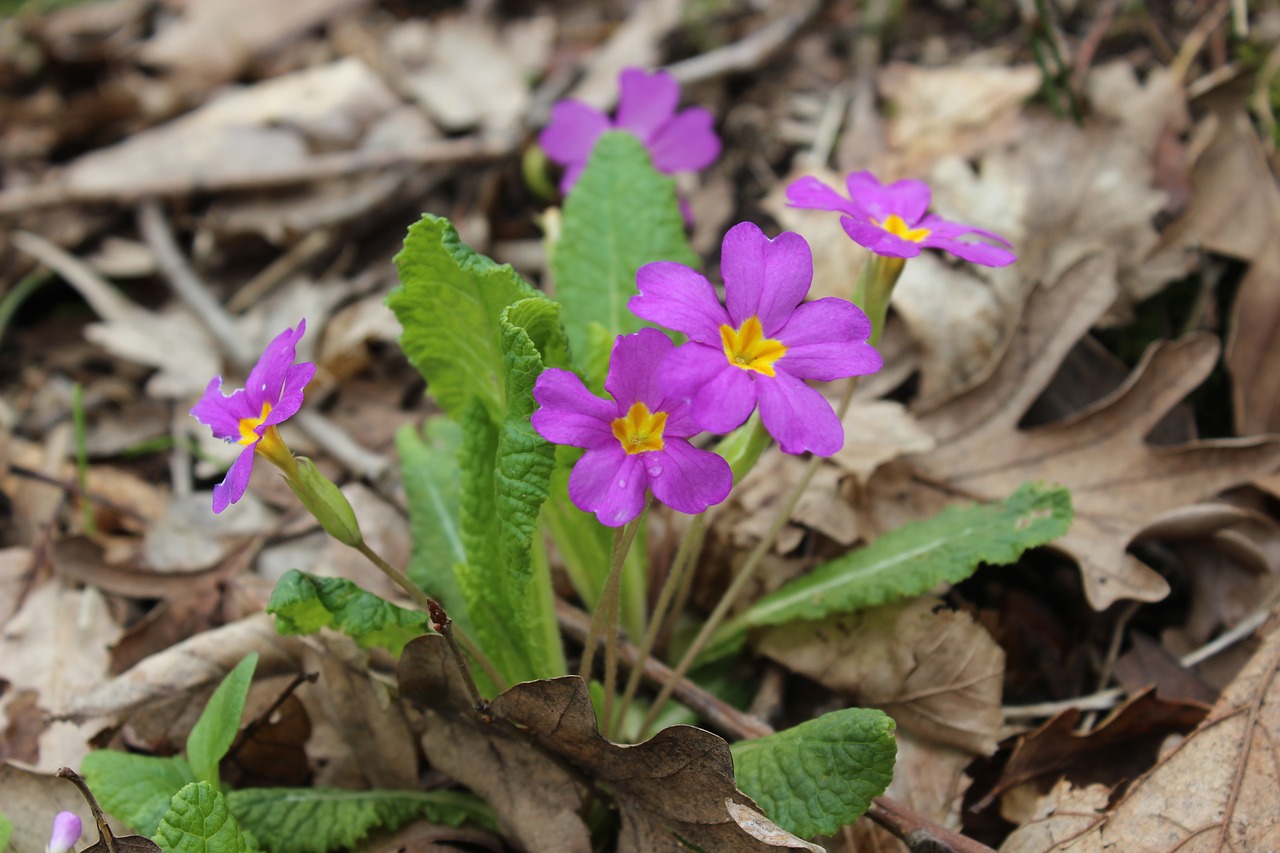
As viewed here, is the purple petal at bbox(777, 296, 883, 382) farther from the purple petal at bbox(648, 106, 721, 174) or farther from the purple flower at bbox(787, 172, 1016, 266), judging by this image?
the purple petal at bbox(648, 106, 721, 174)

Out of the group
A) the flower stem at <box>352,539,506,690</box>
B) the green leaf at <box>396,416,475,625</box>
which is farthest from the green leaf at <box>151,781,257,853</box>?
the green leaf at <box>396,416,475,625</box>

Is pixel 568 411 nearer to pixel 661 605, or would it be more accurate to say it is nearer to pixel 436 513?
pixel 661 605

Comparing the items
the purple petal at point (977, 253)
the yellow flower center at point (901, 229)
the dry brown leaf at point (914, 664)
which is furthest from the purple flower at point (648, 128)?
the dry brown leaf at point (914, 664)

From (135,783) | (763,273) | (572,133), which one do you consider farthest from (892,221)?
(135,783)

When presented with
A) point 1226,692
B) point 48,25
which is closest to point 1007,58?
point 1226,692

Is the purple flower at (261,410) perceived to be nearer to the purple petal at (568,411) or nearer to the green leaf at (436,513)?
the purple petal at (568,411)
